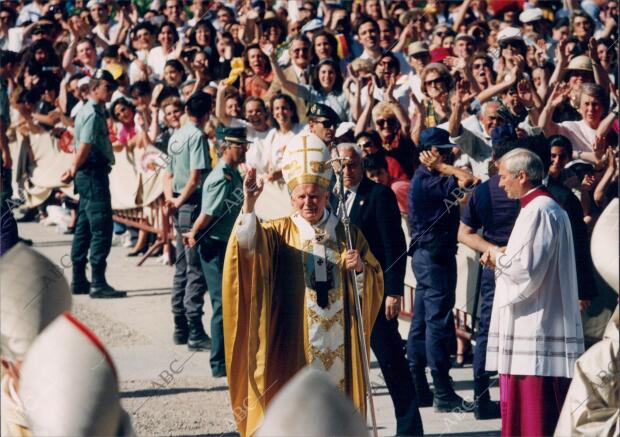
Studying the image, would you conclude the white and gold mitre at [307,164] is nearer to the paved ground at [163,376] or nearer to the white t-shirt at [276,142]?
the paved ground at [163,376]

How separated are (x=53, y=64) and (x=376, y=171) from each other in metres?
7.77

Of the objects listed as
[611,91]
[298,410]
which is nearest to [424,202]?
[611,91]

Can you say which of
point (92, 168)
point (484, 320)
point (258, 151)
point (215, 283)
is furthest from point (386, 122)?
point (92, 168)

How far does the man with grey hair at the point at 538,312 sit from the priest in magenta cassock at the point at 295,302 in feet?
2.71

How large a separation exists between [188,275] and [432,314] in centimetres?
233

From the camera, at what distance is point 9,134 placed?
16.2 metres

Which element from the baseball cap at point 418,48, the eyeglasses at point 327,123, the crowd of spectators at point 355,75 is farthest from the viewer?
the baseball cap at point 418,48

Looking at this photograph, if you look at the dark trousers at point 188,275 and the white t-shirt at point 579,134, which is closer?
the dark trousers at point 188,275

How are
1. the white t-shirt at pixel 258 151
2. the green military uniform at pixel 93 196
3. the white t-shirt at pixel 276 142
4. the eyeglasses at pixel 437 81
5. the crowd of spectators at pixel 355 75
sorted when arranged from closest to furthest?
the crowd of spectators at pixel 355 75
the eyeglasses at pixel 437 81
the white t-shirt at pixel 276 142
the white t-shirt at pixel 258 151
the green military uniform at pixel 93 196

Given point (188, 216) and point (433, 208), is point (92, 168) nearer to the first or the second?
point (188, 216)

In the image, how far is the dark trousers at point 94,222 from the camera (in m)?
12.4

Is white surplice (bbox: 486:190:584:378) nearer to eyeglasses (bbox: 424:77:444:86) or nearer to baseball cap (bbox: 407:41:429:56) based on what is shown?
eyeglasses (bbox: 424:77:444:86)

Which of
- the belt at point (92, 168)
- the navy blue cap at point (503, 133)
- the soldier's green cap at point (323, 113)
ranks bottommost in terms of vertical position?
the belt at point (92, 168)

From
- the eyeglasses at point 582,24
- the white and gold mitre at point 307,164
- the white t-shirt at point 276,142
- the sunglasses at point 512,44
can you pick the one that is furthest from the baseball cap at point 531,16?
the white and gold mitre at point 307,164
